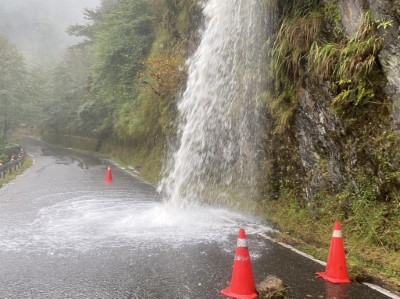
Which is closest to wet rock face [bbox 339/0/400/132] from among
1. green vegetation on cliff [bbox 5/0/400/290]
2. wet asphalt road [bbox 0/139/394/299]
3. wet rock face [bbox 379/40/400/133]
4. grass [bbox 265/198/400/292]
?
wet rock face [bbox 379/40/400/133]

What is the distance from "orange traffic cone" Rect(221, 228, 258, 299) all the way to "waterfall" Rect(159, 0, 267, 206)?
6.14 meters

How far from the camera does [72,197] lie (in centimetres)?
1313

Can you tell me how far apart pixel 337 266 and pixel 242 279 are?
1.58 metres

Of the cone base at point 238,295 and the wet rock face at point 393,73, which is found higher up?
the wet rock face at point 393,73

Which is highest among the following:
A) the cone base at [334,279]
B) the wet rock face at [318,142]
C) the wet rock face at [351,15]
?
the wet rock face at [351,15]

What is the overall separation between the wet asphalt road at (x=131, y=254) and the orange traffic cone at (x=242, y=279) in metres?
0.23

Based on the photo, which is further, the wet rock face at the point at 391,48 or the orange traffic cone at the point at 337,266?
the wet rock face at the point at 391,48

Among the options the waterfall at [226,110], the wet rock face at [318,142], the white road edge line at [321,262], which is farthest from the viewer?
the waterfall at [226,110]

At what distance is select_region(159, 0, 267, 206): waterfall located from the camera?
11.3 metres

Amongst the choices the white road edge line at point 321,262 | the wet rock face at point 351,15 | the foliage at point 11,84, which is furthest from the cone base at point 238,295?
the foliage at point 11,84

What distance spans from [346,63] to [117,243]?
5710 millimetres

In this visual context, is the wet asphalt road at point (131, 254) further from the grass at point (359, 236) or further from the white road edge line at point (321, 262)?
the grass at point (359, 236)

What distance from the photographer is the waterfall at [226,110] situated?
444 inches

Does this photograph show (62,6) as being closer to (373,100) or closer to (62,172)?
(62,172)
